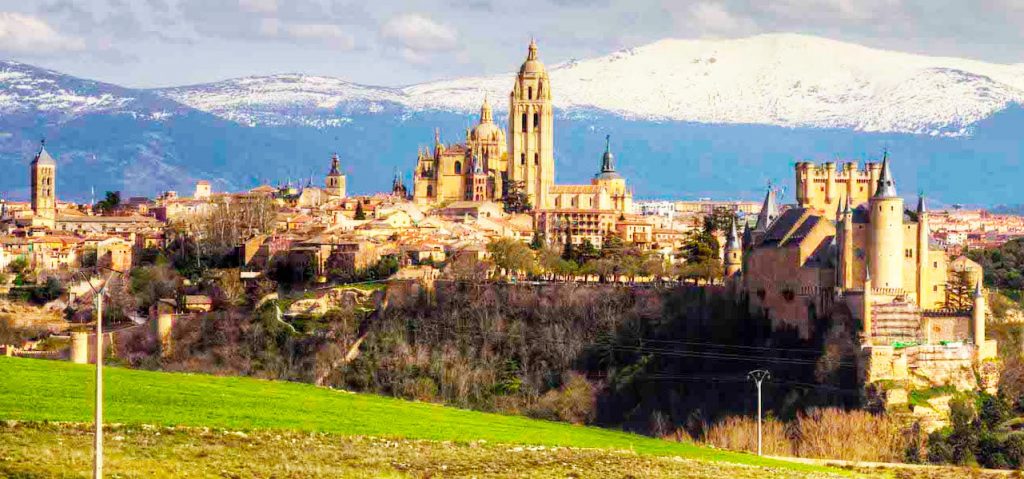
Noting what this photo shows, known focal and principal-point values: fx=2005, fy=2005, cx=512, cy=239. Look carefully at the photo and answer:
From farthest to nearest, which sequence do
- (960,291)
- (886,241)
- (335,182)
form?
(335,182) → (960,291) → (886,241)

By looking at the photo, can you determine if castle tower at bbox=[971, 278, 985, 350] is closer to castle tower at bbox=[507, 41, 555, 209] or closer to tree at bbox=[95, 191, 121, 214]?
castle tower at bbox=[507, 41, 555, 209]

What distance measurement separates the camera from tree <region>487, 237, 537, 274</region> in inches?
3967

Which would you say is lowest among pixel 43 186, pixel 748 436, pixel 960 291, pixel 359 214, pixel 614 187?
pixel 748 436

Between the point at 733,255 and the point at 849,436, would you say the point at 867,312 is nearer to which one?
the point at 849,436

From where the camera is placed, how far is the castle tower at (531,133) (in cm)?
14412

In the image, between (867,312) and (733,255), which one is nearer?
(867,312)

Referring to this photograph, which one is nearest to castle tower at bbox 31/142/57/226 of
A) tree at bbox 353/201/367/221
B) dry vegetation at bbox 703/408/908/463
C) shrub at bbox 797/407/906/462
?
tree at bbox 353/201/367/221

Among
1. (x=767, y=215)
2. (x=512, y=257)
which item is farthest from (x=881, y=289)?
(x=512, y=257)

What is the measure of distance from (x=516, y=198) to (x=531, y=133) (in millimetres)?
7302

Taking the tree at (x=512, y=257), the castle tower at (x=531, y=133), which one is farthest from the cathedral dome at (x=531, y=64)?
the tree at (x=512, y=257)

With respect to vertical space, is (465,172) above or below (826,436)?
above

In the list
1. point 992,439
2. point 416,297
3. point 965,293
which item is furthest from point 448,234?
point 992,439

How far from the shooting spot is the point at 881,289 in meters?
71.1

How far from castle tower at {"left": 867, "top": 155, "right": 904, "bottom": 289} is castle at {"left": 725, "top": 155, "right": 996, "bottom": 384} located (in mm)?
36
